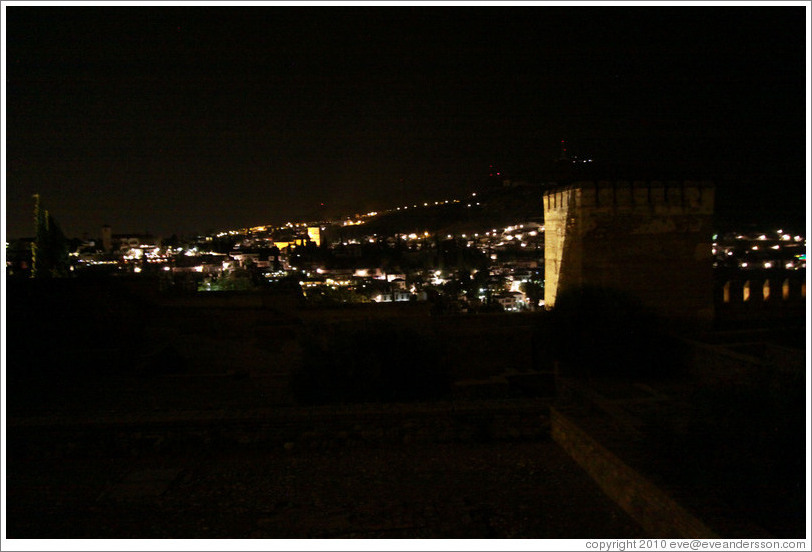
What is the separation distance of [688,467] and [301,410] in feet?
10.5

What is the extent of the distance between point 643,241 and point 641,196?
800 millimetres

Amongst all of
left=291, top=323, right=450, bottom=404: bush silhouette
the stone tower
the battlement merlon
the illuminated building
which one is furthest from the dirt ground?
the illuminated building

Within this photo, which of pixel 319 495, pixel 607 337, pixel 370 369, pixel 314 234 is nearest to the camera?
pixel 319 495

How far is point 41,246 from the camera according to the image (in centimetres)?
1380

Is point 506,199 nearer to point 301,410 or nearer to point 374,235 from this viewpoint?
point 374,235

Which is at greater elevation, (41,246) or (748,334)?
(41,246)

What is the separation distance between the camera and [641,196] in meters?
9.47

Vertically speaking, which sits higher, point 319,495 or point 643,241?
point 643,241

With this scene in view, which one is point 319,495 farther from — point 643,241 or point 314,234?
point 314,234

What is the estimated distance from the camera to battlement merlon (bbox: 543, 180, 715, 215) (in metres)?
9.34

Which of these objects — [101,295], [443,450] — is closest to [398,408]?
[443,450]

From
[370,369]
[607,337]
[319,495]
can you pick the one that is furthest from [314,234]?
[319,495]

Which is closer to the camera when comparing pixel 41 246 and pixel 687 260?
pixel 687 260

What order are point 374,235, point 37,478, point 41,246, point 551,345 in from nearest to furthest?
point 37,478
point 551,345
point 41,246
point 374,235
